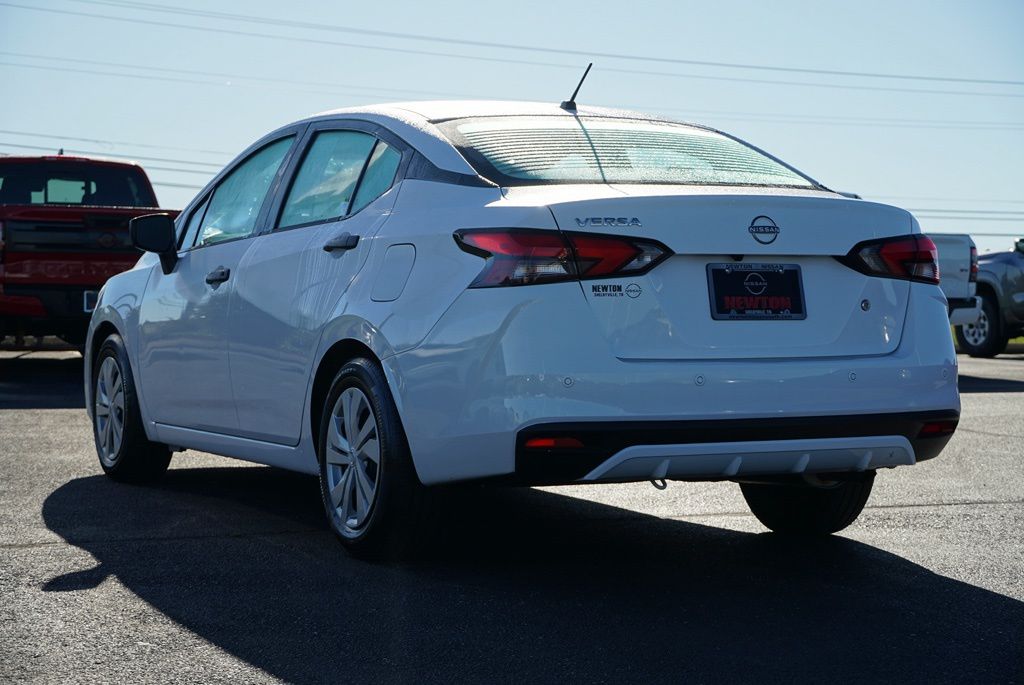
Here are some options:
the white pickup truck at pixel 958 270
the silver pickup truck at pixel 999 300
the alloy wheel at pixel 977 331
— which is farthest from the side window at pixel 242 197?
the alloy wheel at pixel 977 331

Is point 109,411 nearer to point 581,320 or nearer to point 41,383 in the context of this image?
point 581,320

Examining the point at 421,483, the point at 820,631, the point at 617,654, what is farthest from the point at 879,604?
the point at 421,483

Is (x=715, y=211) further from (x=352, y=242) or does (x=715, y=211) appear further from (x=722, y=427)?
(x=352, y=242)

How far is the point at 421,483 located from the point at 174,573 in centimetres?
95

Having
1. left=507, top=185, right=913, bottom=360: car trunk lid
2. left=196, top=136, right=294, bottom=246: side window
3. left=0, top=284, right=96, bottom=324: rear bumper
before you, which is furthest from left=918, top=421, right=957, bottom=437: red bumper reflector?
left=0, top=284, right=96, bottom=324: rear bumper

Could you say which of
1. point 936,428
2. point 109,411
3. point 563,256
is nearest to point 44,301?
point 109,411

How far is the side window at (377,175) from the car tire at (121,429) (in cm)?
233

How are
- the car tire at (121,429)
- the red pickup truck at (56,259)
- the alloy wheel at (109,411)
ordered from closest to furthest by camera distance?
the car tire at (121,429) < the alloy wheel at (109,411) < the red pickup truck at (56,259)

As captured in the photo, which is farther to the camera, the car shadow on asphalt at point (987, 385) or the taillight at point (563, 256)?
the car shadow on asphalt at point (987, 385)

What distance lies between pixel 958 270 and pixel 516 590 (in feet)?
45.3

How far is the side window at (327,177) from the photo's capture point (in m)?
5.82

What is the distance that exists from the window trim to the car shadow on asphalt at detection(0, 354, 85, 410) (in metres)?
5.74

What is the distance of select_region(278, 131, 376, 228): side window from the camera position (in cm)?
582

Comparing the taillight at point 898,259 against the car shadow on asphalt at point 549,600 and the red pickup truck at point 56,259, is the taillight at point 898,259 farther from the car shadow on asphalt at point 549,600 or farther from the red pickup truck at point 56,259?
the red pickup truck at point 56,259
